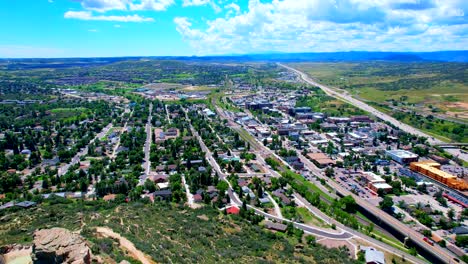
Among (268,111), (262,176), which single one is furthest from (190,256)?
(268,111)

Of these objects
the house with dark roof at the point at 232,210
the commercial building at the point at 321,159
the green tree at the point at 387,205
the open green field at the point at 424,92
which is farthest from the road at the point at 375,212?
the open green field at the point at 424,92

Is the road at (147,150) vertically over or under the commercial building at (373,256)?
under

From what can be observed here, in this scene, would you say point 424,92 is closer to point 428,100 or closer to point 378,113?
point 428,100

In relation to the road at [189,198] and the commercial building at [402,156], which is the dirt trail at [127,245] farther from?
the commercial building at [402,156]

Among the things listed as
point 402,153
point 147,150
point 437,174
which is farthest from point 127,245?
point 402,153

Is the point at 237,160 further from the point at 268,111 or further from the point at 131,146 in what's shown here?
the point at 268,111
